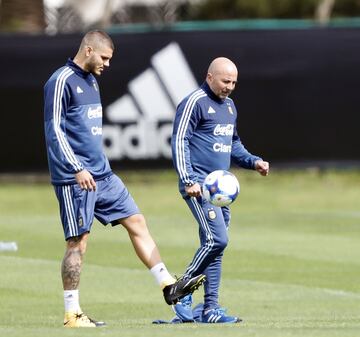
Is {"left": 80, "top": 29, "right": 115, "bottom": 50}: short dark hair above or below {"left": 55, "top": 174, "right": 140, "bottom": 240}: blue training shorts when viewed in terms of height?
above

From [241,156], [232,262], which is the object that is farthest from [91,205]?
[232,262]

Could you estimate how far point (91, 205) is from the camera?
11.8 m

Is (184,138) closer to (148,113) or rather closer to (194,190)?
(194,190)

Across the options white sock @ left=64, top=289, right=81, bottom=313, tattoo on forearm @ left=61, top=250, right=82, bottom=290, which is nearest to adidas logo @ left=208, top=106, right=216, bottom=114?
tattoo on forearm @ left=61, top=250, right=82, bottom=290

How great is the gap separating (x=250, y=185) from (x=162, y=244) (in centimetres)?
810

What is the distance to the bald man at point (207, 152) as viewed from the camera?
39.9 feet

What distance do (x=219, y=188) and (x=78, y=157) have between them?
1.16 metres

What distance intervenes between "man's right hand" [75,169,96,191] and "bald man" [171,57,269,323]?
0.91m

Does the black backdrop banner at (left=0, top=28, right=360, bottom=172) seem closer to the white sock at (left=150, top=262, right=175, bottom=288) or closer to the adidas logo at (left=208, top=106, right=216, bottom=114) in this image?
the adidas logo at (left=208, top=106, right=216, bottom=114)

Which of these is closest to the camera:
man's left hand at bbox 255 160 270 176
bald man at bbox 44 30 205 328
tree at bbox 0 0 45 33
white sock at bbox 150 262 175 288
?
bald man at bbox 44 30 205 328

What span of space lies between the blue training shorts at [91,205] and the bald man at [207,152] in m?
0.52

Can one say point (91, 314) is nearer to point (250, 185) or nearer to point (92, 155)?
point (92, 155)

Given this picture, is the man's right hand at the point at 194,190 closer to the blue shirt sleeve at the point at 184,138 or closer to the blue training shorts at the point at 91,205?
the blue shirt sleeve at the point at 184,138

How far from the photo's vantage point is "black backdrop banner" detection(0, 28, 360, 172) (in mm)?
26391
